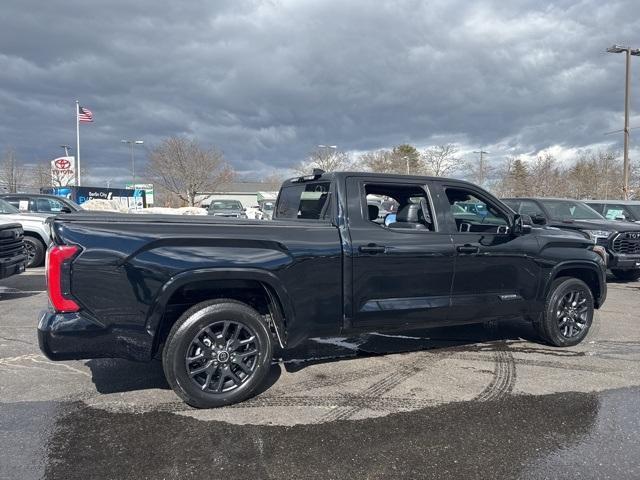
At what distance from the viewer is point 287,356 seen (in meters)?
5.06

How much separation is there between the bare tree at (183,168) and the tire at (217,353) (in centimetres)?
4293

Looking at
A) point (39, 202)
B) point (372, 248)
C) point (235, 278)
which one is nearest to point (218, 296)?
point (235, 278)

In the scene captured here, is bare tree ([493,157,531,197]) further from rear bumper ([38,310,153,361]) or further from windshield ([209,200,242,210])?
rear bumper ([38,310,153,361])

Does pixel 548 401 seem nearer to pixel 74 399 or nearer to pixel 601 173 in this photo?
pixel 74 399

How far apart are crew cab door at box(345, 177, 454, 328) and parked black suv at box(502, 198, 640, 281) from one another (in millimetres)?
5735

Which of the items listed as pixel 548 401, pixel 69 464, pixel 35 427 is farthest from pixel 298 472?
pixel 548 401

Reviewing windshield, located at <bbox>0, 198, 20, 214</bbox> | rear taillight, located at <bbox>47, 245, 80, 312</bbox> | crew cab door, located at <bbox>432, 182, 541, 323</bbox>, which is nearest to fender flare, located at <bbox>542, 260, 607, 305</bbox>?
crew cab door, located at <bbox>432, 182, 541, 323</bbox>

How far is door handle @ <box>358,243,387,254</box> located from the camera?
4.14 metres

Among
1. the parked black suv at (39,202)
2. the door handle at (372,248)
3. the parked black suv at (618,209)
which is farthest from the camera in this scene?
the parked black suv at (618,209)

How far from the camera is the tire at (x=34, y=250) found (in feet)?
36.3

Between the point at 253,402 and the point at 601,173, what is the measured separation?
1855 inches

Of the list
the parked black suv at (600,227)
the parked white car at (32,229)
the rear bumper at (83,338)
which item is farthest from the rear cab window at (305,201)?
the parked white car at (32,229)

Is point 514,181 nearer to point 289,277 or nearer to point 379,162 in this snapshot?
point 379,162

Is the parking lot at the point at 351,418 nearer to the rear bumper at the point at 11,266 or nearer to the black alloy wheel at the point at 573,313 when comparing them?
the black alloy wheel at the point at 573,313
